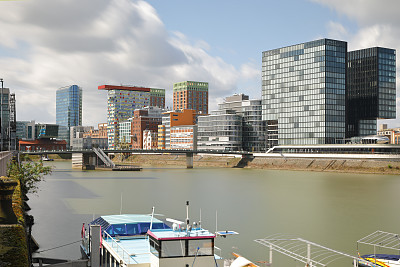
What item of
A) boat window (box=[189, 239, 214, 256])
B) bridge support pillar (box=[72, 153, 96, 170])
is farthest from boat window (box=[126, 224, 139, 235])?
bridge support pillar (box=[72, 153, 96, 170])

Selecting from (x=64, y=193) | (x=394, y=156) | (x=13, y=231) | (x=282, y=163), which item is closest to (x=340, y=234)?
(x=13, y=231)

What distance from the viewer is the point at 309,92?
476 feet

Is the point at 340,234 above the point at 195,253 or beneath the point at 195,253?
beneath

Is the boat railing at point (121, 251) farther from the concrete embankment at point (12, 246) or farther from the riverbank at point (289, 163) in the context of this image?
the riverbank at point (289, 163)

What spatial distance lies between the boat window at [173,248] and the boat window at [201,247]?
0.33 m

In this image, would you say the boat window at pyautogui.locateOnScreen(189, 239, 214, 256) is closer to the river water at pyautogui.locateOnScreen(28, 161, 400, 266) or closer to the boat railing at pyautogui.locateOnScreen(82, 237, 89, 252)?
the river water at pyautogui.locateOnScreen(28, 161, 400, 266)

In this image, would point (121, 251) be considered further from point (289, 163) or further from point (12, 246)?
point (289, 163)

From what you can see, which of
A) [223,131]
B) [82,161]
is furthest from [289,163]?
[82,161]

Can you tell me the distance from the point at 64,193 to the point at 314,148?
9454 cm

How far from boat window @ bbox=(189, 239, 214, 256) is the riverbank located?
310 ft

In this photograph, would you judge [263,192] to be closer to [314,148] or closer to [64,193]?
[64,193]

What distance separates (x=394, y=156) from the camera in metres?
108

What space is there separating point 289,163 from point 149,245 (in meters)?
111

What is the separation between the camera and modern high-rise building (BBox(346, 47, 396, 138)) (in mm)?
158875
